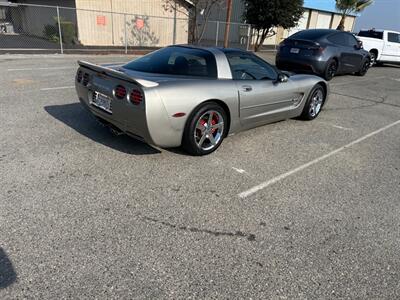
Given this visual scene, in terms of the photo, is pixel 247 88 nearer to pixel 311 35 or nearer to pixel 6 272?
pixel 6 272

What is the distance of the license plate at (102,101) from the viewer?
367 cm

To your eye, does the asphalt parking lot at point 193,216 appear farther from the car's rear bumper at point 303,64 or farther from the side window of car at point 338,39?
the side window of car at point 338,39

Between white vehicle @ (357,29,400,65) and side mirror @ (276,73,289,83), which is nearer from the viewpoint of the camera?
side mirror @ (276,73,289,83)

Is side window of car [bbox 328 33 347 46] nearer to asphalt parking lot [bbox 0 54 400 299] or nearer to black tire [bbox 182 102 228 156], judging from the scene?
asphalt parking lot [bbox 0 54 400 299]

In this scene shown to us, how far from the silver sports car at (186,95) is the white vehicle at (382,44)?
13.5 meters

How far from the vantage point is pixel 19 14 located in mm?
23953

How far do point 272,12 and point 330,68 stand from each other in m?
9.59

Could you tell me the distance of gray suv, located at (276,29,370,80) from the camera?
9.77 meters

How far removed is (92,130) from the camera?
4637 millimetres

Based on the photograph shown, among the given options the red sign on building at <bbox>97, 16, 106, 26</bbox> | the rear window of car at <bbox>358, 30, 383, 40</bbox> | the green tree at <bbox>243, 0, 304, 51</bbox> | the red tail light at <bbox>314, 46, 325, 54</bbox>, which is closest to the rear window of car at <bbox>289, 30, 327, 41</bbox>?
the red tail light at <bbox>314, 46, 325, 54</bbox>

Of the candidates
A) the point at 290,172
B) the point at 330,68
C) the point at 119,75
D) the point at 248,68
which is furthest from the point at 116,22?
the point at 290,172

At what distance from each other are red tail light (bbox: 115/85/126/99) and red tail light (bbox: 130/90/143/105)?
14cm

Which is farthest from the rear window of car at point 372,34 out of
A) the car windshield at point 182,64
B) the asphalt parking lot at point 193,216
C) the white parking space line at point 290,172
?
the car windshield at point 182,64

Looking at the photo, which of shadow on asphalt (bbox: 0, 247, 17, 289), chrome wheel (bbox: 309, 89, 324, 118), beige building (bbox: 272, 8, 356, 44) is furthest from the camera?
beige building (bbox: 272, 8, 356, 44)
